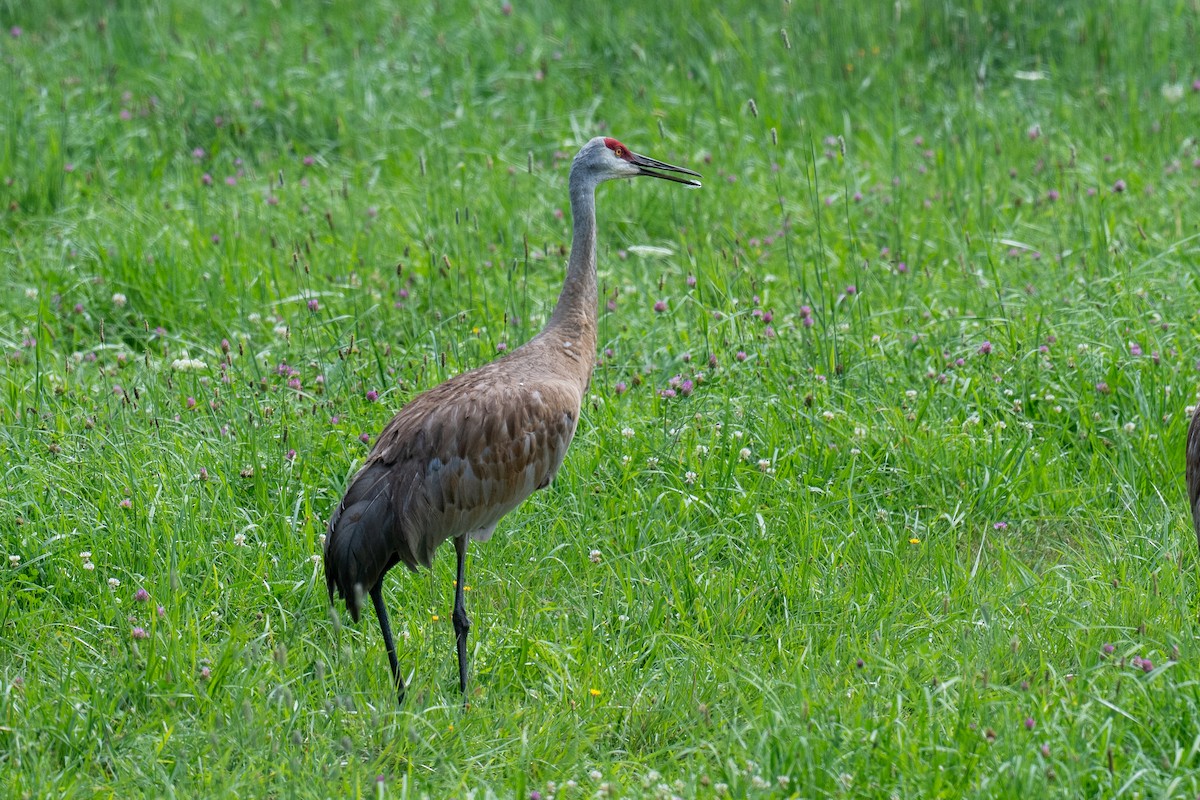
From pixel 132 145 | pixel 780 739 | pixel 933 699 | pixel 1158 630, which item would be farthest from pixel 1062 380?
pixel 132 145

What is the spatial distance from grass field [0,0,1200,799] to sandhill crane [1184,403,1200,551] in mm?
240

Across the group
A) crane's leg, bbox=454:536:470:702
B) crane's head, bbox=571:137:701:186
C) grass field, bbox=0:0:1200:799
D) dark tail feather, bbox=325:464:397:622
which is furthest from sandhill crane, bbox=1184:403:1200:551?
dark tail feather, bbox=325:464:397:622

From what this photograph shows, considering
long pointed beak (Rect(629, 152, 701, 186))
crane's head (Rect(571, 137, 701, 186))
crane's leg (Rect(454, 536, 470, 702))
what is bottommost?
crane's leg (Rect(454, 536, 470, 702))

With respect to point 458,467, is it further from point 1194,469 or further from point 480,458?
point 1194,469

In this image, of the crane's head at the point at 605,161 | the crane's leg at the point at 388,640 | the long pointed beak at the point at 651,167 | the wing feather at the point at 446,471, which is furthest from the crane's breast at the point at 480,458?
the long pointed beak at the point at 651,167

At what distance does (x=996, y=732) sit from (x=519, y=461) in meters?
1.77

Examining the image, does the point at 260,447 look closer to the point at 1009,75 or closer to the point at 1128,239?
the point at 1128,239

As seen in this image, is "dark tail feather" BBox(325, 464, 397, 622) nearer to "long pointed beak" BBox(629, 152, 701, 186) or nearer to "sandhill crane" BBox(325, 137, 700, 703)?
"sandhill crane" BBox(325, 137, 700, 703)

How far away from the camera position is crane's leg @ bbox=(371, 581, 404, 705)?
167 inches

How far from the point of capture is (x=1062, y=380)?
552 cm

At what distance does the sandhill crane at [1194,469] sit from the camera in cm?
439

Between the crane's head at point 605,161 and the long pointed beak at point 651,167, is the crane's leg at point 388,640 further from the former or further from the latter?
the long pointed beak at point 651,167

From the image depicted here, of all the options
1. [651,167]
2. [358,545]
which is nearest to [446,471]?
[358,545]

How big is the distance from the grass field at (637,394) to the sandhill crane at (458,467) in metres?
0.30
